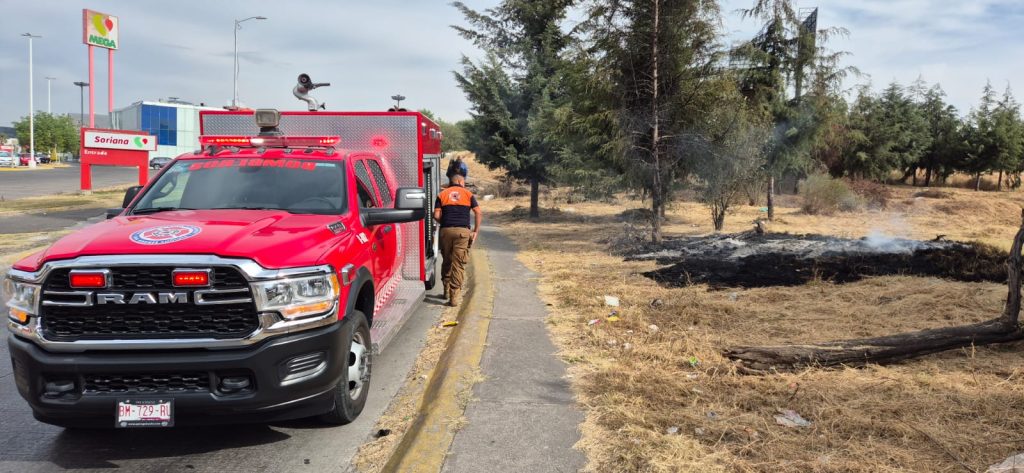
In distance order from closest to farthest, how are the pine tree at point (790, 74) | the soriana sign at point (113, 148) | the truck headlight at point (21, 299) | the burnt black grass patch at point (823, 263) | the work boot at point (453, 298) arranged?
the truck headlight at point (21, 299)
the work boot at point (453, 298)
the burnt black grass patch at point (823, 263)
the pine tree at point (790, 74)
the soriana sign at point (113, 148)

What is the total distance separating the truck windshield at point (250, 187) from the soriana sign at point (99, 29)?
4898 cm

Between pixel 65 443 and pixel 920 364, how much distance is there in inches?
239

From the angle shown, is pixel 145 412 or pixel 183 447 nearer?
pixel 145 412

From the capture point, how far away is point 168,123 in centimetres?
7231

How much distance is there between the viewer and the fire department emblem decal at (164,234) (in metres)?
3.72

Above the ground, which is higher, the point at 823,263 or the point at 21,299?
the point at 21,299

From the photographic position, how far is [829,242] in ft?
39.0

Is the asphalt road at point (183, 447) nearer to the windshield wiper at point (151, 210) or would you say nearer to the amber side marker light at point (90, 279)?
the amber side marker light at point (90, 279)

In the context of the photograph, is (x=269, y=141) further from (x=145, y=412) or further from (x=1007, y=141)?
(x=1007, y=141)

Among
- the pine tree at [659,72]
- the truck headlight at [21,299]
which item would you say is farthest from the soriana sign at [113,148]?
the truck headlight at [21,299]

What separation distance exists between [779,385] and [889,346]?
3.86 ft

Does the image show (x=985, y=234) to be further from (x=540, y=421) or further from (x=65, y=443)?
(x=65, y=443)

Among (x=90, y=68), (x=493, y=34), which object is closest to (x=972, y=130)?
(x=493, y=34)

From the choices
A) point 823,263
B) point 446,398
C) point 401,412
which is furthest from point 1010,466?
point 823,263
